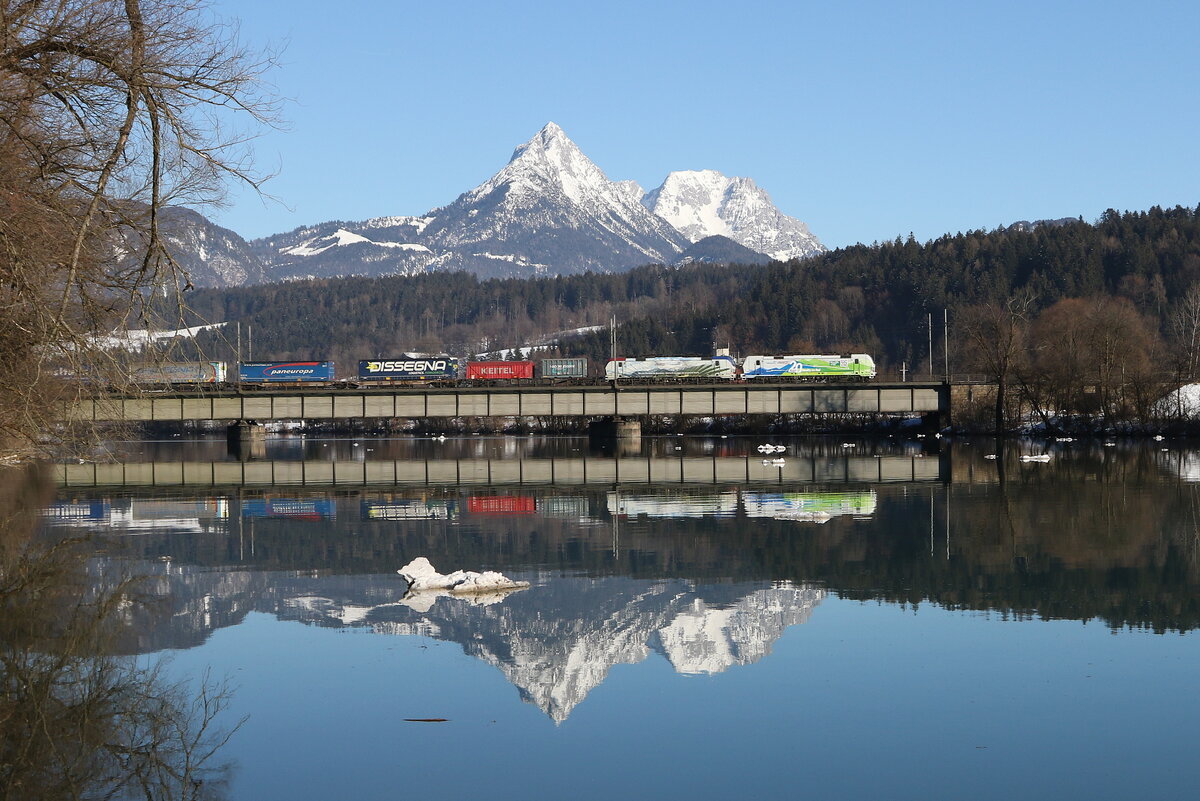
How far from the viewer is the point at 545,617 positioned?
19.1 meters

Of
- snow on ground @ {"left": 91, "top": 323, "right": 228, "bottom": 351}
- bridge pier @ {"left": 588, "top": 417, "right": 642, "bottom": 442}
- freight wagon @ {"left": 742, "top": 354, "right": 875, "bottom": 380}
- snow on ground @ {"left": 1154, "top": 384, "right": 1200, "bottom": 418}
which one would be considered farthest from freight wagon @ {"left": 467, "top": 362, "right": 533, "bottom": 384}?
snow on ground @ {"left": 91, "top": 323, "right": 228, "bottom": 351}

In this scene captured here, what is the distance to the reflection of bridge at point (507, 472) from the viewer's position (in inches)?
2077

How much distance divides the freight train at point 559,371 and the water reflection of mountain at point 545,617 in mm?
85925

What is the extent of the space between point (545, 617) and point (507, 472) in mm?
41680

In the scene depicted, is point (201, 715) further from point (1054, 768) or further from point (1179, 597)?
point (1179, 597)

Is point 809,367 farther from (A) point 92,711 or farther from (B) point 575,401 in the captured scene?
(A) point 92,711

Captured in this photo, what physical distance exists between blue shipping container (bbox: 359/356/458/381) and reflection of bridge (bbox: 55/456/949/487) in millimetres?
50026

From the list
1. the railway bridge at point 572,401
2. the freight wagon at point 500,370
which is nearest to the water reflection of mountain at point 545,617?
the railway bridge at point 572,401

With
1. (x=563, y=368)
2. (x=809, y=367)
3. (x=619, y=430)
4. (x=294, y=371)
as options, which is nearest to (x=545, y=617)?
(x=619, y=430)

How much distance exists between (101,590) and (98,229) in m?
8.98

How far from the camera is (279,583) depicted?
23.8 m

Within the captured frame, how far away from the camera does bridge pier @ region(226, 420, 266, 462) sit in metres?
89.1

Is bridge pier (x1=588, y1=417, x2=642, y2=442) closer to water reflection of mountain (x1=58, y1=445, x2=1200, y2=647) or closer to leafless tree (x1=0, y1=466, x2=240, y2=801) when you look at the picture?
water reflection of mountain (x1=58, y1=445, x2=1200, y2=647)

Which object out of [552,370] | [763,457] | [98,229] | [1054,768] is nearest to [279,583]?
[98,229]
